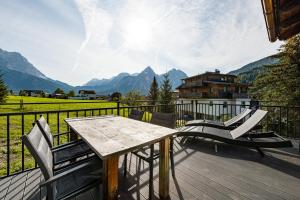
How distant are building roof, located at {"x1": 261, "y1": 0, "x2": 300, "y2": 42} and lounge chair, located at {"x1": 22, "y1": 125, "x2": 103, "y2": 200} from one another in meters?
3.05

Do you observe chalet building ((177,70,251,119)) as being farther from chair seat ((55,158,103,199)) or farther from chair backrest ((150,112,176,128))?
chair seat ((55,158,103,199))

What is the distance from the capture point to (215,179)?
7.48 ft

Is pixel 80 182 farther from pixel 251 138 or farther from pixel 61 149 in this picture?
pixel 251 138

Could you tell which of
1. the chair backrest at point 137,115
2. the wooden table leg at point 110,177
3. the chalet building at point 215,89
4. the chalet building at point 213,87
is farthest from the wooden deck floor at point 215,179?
the chalet building at point 213,87

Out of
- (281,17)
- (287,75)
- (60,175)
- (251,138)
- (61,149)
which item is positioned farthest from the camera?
(287,75)

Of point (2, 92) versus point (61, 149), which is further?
point (2, 92)

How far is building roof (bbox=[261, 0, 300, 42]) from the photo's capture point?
228 cm

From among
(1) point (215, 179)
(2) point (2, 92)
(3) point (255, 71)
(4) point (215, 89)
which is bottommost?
(1) point (215, 179)

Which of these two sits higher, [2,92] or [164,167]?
[2,92]

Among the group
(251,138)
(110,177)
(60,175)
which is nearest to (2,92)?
(60,175)

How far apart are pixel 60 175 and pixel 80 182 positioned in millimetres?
361

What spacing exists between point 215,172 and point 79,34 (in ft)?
22.5

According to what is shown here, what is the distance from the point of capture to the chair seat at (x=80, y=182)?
4.31 feet

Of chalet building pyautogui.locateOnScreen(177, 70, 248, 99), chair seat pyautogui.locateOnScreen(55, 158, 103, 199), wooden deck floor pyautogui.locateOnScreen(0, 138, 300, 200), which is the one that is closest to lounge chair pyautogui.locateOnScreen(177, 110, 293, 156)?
wooden deck floor pyautogui.locateOnScreen(0, 138, 300, 200)
